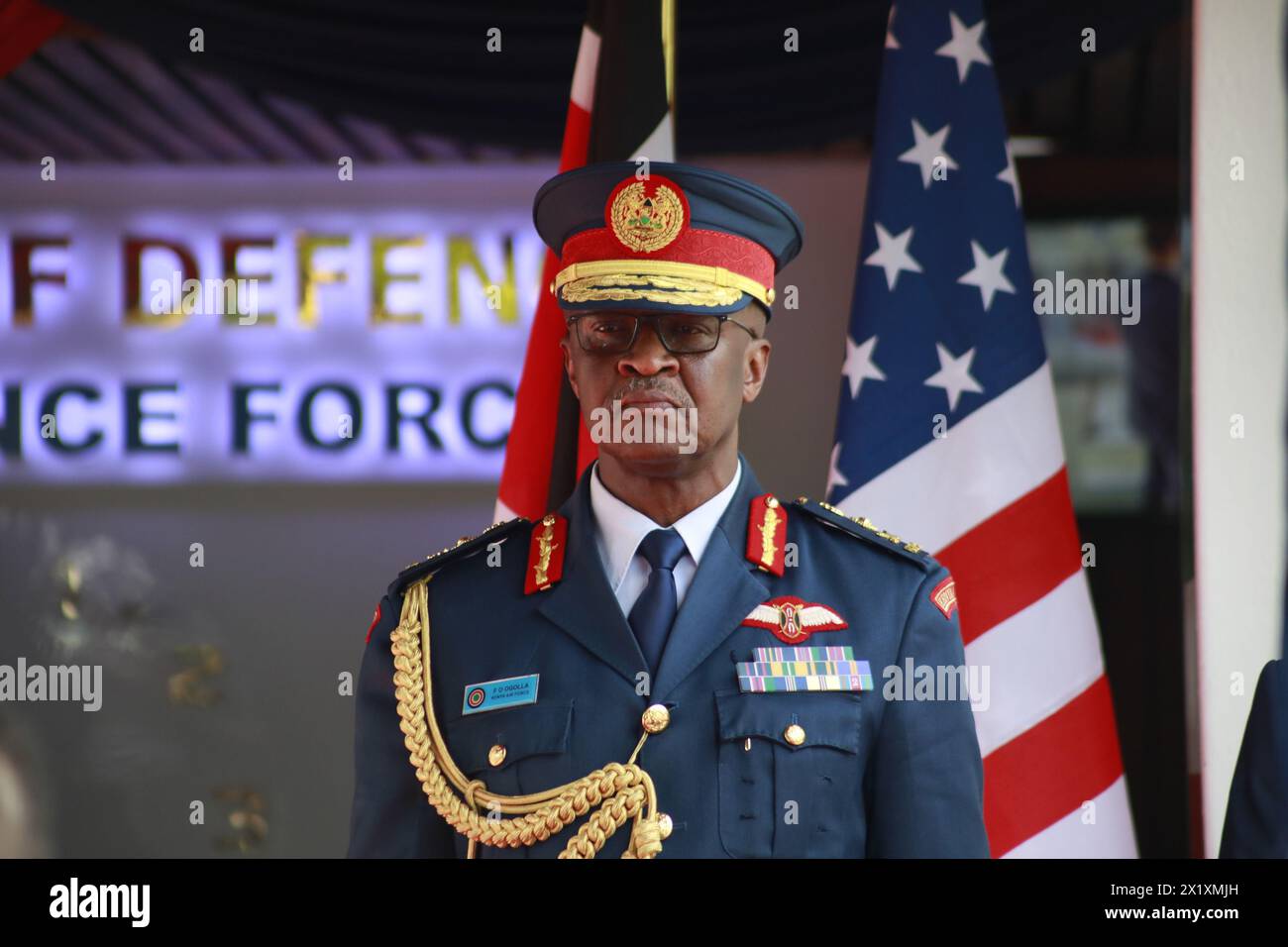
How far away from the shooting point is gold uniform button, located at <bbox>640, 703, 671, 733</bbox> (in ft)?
5.28

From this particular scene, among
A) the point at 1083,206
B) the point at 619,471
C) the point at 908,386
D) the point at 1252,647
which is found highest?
the point at 1083,206

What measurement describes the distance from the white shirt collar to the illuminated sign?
1.73m

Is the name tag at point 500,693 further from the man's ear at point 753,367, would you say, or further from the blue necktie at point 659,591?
the man's ear at point 753,367

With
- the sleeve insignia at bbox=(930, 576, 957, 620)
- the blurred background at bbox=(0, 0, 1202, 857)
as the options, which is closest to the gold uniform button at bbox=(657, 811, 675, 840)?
the sleeve insignia at bbox=(930, 576, 957, 620)

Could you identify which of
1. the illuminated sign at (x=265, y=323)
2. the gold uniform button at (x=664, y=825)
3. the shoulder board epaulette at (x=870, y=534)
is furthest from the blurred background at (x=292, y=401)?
the gold uniform button at (x=664, y=825)

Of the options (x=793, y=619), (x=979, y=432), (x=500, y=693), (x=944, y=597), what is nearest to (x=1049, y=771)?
(x=979, y=432)

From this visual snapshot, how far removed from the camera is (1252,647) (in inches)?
101

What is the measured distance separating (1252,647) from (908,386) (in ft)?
2.74

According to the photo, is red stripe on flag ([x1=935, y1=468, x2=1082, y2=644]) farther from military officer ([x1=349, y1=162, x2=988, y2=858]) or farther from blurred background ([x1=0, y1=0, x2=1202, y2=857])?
military officer ([x1=349, y1=162, x2=988, y2=858])

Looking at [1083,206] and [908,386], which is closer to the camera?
[908,386]
